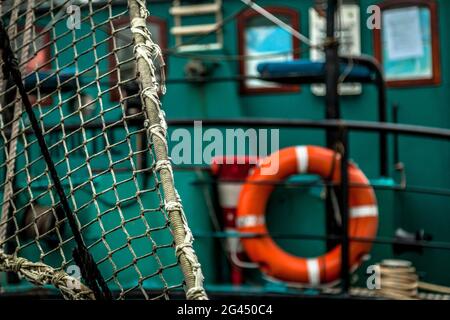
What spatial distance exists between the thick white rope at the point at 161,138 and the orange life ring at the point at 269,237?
2.28 metres

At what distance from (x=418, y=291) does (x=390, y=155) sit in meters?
0.93

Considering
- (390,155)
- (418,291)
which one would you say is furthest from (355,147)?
(418,291)

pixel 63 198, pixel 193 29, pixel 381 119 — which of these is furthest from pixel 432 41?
pixel 63 198

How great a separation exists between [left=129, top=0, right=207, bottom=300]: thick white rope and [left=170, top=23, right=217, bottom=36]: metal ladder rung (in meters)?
3.21

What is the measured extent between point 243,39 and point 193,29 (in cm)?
38

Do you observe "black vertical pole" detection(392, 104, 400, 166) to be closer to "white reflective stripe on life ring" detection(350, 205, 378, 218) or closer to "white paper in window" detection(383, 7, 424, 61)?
"white paper in window" detection(383, 7, 424, 61)

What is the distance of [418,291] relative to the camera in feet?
15.1

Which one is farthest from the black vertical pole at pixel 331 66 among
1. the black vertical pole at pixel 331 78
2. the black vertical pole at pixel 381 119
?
the black vertical pole at pixel 381 119

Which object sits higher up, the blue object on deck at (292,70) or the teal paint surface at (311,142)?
the blue object on deck at (292,70)

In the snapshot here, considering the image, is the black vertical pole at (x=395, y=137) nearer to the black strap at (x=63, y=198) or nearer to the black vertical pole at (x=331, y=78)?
the black vertical pole at (x=331, y=78)

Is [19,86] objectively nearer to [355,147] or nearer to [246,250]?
[246,250]

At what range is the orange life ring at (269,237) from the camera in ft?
13.8

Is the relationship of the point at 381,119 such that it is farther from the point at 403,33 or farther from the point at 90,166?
the point at 90,166

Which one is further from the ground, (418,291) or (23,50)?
(23,50)
